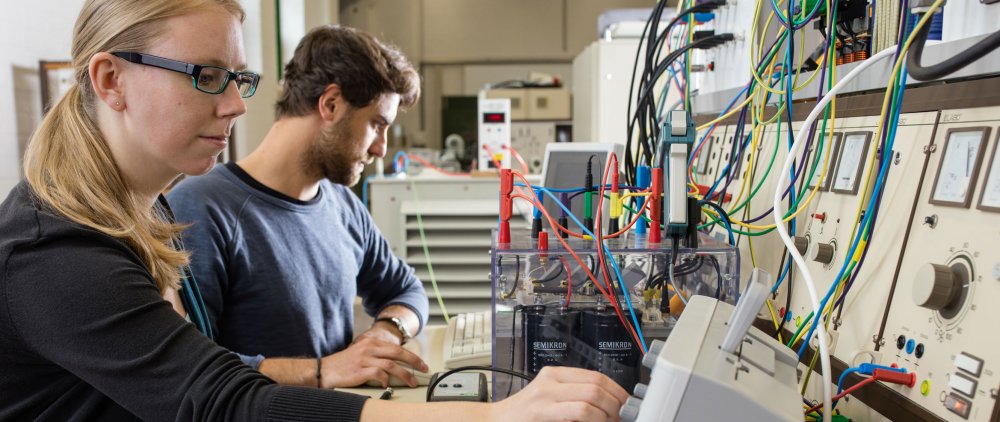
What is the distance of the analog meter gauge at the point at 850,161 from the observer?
0.91 meters

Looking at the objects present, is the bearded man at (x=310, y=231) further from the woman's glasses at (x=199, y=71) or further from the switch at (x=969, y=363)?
the switch at (x=969, y=363)

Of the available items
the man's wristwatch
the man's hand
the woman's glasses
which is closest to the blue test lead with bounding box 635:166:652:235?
the man's hand

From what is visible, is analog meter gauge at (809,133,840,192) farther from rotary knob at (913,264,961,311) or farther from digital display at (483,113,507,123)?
digital display at (483,113,507,123)

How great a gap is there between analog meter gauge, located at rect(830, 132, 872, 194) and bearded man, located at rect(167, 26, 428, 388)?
80 centimetres

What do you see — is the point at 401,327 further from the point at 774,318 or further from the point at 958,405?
the point at 958,405

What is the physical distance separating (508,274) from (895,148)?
1.66 feet

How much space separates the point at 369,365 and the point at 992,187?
3.34 feet

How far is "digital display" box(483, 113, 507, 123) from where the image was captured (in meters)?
3.74

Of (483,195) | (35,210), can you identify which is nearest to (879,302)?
(35,210)

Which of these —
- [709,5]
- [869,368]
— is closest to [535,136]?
[709,5]

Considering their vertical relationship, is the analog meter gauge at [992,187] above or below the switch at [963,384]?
above

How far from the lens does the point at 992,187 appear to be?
0.69 m

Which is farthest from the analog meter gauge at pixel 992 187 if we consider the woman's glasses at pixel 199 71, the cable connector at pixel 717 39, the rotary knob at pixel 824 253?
the woman's glasses at pixel 199 71

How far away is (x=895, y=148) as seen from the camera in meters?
0.85
